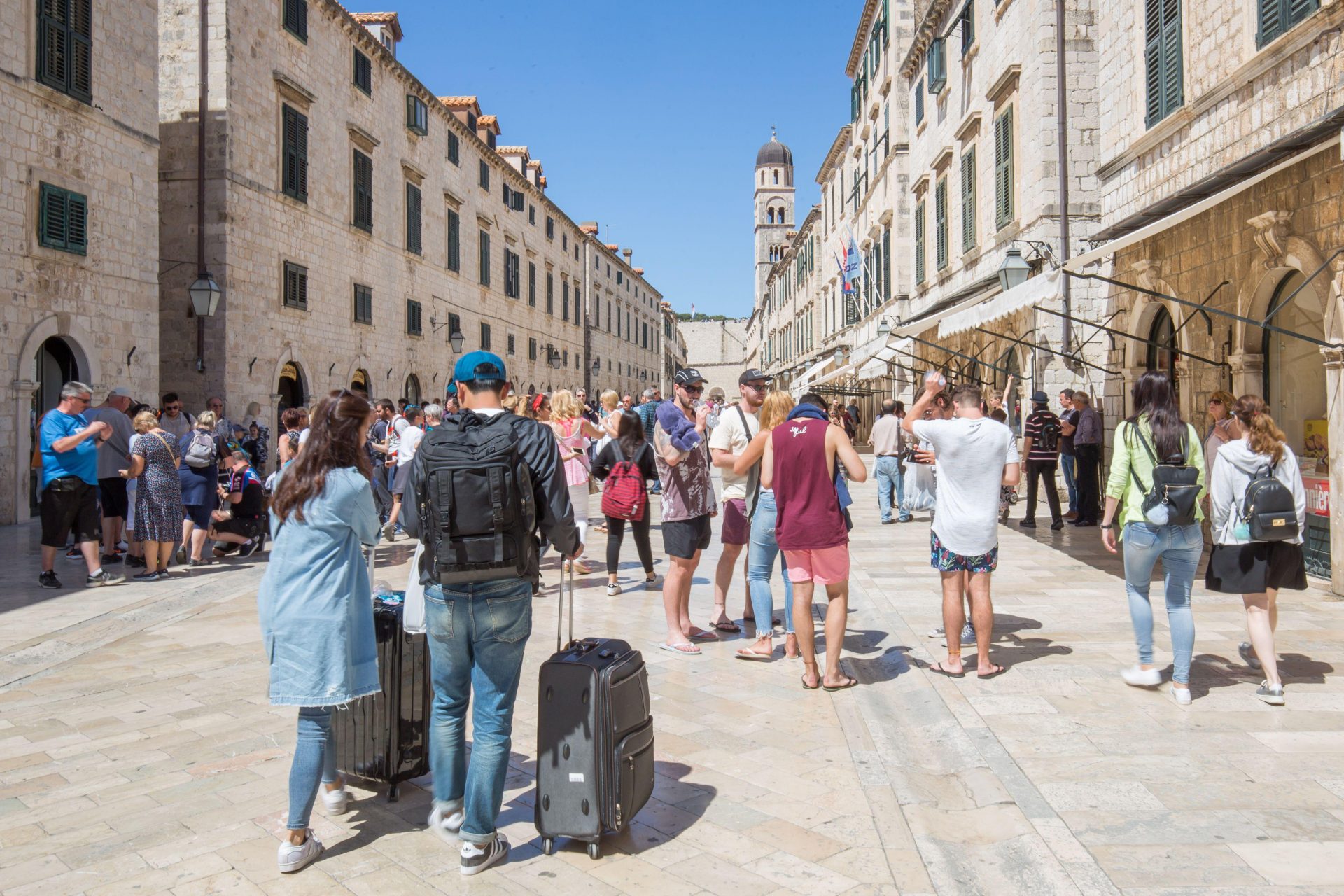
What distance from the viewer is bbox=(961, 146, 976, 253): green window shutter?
17531mm

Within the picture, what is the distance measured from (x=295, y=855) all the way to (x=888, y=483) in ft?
36.6

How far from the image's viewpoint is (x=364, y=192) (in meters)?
22.9

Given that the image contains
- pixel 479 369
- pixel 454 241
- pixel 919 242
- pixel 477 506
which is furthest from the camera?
pixel 454 241

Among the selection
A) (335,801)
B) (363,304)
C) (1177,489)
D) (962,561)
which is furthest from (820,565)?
(363,304)

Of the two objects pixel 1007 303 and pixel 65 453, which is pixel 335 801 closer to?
pixel 65 453

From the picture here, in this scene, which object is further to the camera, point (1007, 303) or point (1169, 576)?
point (1007, 303)

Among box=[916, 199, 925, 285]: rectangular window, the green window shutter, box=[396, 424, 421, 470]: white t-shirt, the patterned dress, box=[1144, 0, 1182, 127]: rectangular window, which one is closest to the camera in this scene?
the patterned dress

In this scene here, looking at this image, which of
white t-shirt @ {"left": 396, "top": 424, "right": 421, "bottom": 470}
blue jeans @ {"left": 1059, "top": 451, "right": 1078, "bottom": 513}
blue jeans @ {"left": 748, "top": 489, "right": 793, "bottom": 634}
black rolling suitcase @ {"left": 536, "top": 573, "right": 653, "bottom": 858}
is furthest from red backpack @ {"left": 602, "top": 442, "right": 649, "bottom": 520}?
blue jeans @ {"left": 1059, "top": 451, "right": 1078, "bottom": 513}

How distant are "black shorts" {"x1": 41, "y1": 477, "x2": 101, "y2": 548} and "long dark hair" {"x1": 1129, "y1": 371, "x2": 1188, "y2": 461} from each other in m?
8.51

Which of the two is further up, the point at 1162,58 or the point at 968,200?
the point at 968,200

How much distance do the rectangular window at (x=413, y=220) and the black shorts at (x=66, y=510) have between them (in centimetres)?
1769

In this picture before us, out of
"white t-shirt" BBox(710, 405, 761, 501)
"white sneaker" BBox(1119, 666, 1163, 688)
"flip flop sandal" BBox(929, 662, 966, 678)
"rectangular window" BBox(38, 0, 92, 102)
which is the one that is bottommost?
"flip flop sandal" BBox(929, 662, 966, 678)

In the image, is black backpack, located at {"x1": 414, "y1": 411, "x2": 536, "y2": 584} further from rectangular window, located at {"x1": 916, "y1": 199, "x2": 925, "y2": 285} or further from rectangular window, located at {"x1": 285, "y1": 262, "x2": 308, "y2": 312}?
rectangular window, located at {"x1": 916, "y1": 199, "x2": 925, "y2": 285}

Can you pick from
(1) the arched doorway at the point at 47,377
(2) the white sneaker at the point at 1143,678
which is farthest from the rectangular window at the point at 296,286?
(2) the white sneaker at the point at 1143,678
